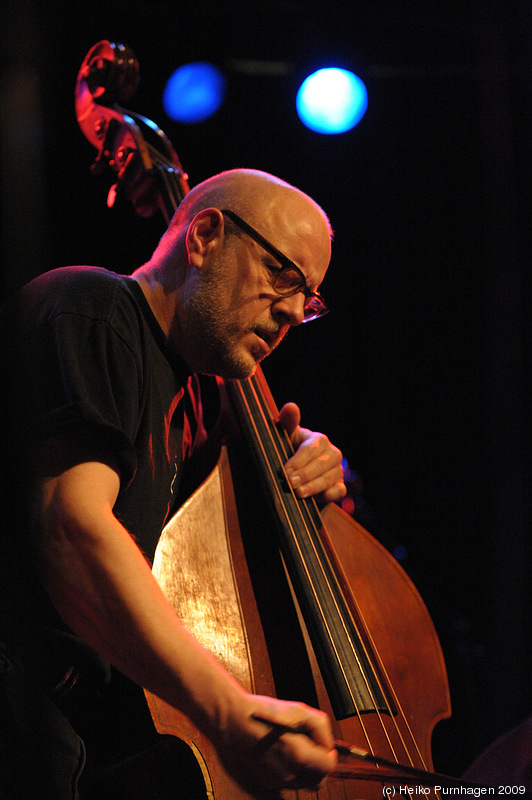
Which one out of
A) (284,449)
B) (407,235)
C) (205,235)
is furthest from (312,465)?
(407,235)

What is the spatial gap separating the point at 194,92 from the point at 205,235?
1.53 meters

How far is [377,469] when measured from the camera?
3049mm

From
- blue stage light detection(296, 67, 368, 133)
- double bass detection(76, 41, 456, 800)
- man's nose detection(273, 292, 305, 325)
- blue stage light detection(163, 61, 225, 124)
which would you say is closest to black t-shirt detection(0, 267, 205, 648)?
double bass detection(76, 41, 456, 800)

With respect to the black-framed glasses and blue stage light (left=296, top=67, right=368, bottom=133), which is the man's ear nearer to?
the black-framed glasses

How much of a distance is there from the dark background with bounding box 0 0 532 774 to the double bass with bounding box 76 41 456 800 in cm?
119

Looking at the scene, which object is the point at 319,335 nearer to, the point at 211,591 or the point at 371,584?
the point at 371,584

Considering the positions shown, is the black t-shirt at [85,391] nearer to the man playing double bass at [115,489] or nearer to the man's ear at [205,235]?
the man playing double bass at [115,489]

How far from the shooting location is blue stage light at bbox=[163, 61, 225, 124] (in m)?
2.62

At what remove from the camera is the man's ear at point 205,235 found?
55.9 inches

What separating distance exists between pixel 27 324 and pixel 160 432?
35cm

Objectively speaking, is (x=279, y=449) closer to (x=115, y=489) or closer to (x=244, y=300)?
(x=244, y=300)

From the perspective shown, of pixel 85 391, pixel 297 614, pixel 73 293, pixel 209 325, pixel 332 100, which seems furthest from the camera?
pixel 332 100

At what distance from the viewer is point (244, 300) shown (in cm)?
141

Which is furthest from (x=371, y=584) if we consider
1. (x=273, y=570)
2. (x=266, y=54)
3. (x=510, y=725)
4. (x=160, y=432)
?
(x=266, y=54)
